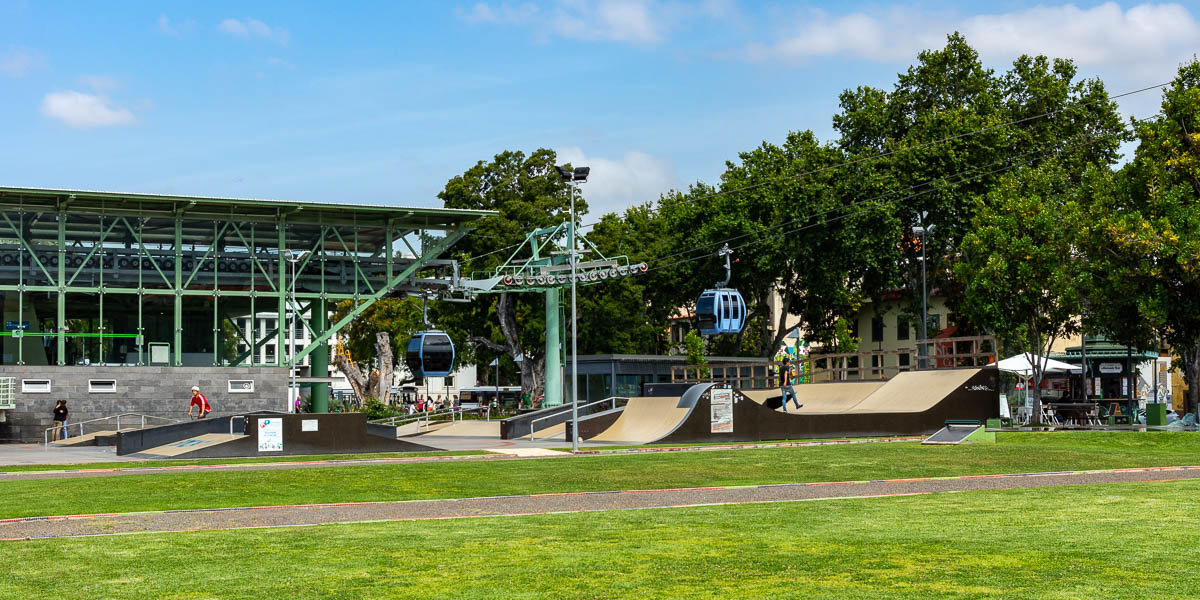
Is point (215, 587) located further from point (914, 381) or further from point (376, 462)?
point (914, 381)

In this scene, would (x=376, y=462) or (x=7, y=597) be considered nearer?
(x=7, y=597)

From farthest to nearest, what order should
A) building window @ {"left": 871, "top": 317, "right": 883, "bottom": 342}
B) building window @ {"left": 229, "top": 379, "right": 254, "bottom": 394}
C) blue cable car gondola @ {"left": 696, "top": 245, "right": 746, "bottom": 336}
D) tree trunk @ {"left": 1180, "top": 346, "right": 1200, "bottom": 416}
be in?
building window @ {"left": 871, "top": 317, "right": 883, "bottom": 342}
blue cable car gondola @ {"left": 696, "top": 245, "right": 746, "bottom": 336}
building window @ {"left": 229, "top": 379, "right": 254, "bottom": 394}
tree trunk @ {"left": 1180, "top": 346, "right": 1200, "bottom": 416}

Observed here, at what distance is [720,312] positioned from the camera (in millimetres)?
47000

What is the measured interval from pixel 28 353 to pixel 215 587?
41.9 meters

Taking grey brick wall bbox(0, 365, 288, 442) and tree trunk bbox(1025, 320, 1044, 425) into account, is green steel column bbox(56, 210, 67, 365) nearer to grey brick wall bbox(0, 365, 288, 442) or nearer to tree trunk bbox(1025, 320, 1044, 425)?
grey brick wall bbox(0, 365, 288, 442)

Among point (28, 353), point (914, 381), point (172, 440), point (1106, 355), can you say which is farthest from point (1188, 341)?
point (28, 353)

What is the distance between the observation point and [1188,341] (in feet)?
128

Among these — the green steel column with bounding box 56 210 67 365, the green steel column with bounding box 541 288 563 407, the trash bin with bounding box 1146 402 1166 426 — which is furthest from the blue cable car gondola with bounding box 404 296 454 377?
the trash bin with bounding box 1146 402 1166 426

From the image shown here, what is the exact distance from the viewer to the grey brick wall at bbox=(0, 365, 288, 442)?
43125mm

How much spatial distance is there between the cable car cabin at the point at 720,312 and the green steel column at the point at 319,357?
1593 cm

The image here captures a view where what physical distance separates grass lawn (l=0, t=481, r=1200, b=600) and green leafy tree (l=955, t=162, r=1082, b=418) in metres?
27.0

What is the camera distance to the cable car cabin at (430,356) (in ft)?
163

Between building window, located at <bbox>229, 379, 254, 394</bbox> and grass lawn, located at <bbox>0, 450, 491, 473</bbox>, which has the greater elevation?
building window, located at <bbox>229, 379, 254, 394</bbox>

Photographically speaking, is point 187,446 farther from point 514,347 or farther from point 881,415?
point 514,347
